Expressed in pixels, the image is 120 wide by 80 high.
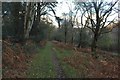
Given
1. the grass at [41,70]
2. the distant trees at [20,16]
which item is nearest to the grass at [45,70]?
the grass at [41,70]

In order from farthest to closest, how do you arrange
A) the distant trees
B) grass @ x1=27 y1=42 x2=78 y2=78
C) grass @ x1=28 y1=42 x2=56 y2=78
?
1. the distant trees
2. grass @ x1=27 y1=42 x2=78 y2=78
3. grass @ x1=28 y1=42 x2=56 y2=78

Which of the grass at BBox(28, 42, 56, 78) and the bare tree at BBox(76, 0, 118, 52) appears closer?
the grass at BBox(28, 42, 56, 78)

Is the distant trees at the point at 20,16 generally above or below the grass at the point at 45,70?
above

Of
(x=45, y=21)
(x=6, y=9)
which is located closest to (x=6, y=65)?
(x=6, y=9)

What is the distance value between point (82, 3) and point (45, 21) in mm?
10094

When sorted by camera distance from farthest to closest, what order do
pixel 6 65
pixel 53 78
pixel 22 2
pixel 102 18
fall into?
pixel 102 18 → pixel 22 2 → pixel 6 65 → pixel 53 78

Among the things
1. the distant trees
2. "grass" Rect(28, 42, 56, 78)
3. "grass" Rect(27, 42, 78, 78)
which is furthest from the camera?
the distant trees

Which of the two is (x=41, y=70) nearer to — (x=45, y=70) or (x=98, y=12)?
(x=45, y=70)

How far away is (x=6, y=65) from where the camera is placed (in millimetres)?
13078

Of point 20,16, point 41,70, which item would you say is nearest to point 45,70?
point 41,70

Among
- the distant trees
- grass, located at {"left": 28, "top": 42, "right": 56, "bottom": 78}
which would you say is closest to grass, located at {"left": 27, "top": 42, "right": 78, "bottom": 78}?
grass, located at {"left": 28, "top": 42, "right": 56, "bottom": 78}

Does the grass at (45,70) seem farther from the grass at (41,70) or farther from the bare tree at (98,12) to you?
the bare tree at (98,12)

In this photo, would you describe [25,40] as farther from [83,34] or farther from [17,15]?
[83,34]

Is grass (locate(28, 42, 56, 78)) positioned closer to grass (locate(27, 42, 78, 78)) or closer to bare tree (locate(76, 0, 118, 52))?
grass (locate(27, 42, 78, 78))
